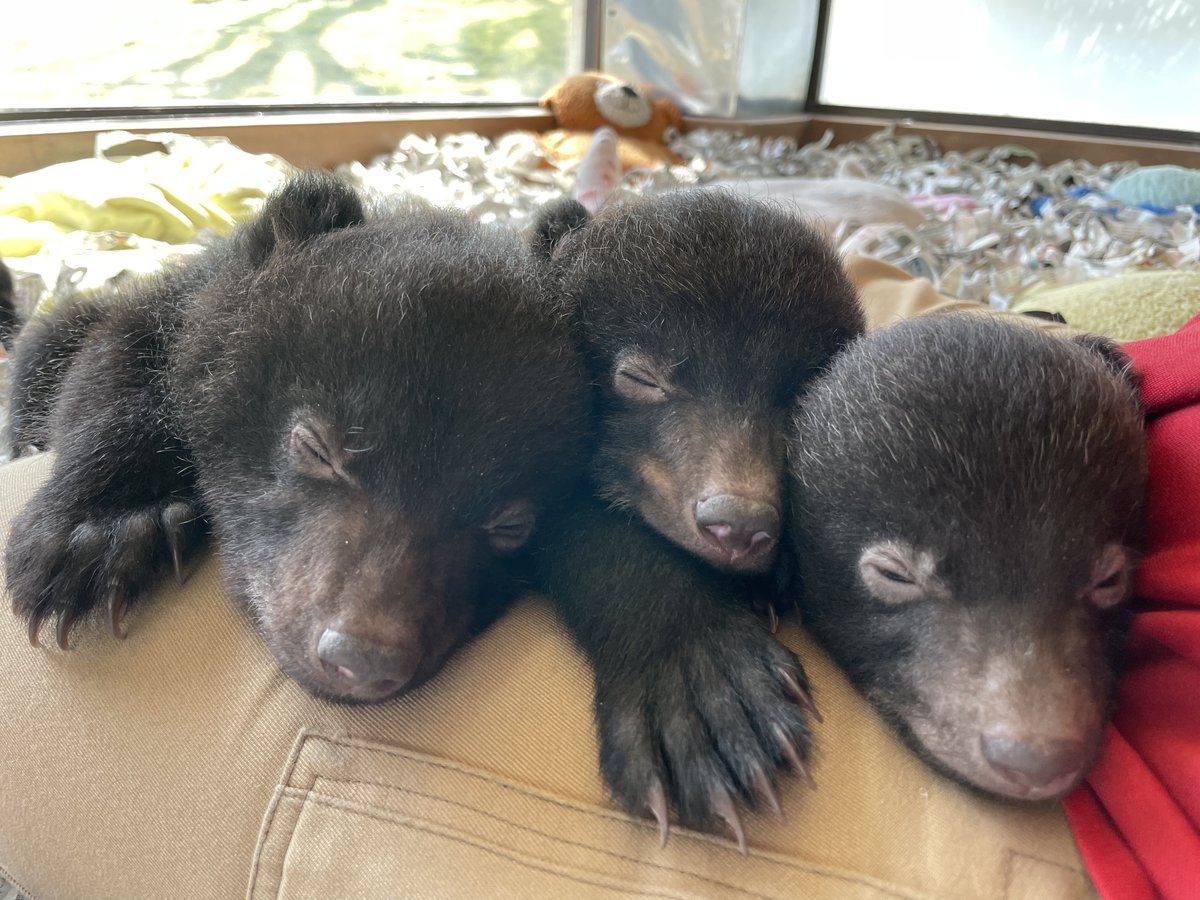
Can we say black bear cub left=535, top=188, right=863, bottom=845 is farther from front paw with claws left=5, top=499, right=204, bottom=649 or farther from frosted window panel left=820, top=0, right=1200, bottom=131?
frosted window panel left=820, top=0, right=1200, bottom=131

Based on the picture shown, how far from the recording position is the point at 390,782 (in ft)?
3.46

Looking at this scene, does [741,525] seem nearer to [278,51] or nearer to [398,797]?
[398,797]

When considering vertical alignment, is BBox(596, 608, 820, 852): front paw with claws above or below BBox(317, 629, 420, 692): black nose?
below

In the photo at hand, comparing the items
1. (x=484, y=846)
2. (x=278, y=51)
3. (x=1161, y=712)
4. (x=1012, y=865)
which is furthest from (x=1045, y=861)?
(x=278, y=51)

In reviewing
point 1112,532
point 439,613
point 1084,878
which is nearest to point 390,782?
point 439,613

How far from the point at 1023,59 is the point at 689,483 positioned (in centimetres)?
707

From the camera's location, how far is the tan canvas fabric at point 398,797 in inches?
38.6

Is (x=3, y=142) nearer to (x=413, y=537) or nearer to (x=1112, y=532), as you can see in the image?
(x=413, y=537)

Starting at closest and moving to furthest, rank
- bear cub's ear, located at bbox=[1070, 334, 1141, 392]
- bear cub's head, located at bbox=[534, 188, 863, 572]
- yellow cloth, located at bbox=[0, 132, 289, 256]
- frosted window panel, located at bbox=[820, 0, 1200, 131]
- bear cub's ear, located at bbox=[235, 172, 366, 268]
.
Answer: bear cub's ear, located at bbox=[1070, 334, 1141, 392], bear cub's head, located at bbox=[534, 188, 863, 572], bear cub's ear, located at bbox=[235, 172, 366, 268], yellow cloth, located at bbox=[0, 132, 289, 256], frosted window panel, located at bbox=[820, 0, 1200, 131]

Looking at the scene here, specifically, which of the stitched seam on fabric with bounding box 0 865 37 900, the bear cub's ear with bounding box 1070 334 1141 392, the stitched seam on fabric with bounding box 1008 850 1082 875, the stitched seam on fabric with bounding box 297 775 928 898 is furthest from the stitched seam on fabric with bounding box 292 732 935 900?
the bear cub's ear with bounding box 1070 334 1141 392

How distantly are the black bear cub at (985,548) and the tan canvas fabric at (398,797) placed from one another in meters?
0.09

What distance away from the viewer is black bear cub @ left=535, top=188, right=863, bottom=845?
1073mm

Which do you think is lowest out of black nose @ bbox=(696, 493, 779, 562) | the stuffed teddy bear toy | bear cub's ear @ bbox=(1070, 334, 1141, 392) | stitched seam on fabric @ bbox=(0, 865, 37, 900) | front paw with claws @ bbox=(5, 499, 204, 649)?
stitched seam on fabric @ bbox=(0, 865, 37, 900)

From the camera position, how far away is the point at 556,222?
71.1 inches
